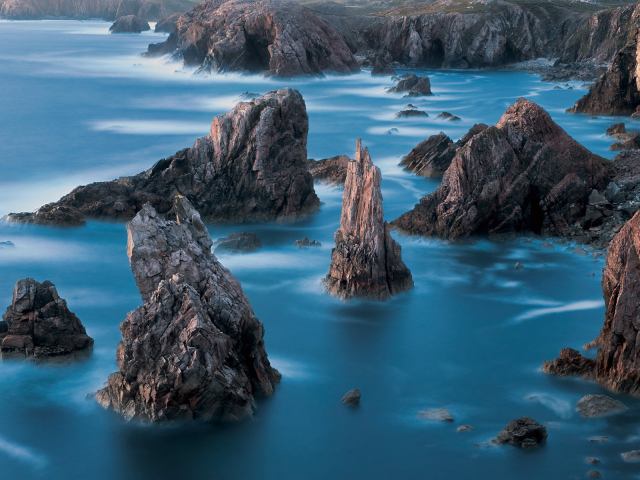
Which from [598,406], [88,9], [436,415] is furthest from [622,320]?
[88,9]

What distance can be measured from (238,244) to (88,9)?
→ 528 ft

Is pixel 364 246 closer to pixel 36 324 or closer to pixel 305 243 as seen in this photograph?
pixel 305 243

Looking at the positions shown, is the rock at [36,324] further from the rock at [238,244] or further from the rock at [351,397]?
the rock at [238,244]

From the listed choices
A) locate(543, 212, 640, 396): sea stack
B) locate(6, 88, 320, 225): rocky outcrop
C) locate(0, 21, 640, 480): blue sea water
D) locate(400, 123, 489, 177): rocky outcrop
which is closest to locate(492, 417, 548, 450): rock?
locate(0, 21, 640, 480): blue sea water

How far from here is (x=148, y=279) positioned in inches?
495

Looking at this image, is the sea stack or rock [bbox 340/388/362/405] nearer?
the sea stack

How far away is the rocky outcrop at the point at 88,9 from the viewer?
154m

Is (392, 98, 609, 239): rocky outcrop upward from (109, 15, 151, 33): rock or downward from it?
downward

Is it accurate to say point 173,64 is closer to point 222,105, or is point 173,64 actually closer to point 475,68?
point 222,105

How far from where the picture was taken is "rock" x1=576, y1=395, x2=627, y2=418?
12153mm

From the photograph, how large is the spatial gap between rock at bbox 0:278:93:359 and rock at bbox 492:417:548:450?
9.25 meters

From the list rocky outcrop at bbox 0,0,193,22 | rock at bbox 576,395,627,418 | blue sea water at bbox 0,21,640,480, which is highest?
rocky outcrop at bbox 0,0,193,22

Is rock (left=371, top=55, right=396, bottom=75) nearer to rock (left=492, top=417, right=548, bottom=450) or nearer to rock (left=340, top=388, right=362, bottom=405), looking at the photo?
rock (left=340, top=388, right=362, bottom=405)

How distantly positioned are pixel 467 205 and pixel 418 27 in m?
60.3
